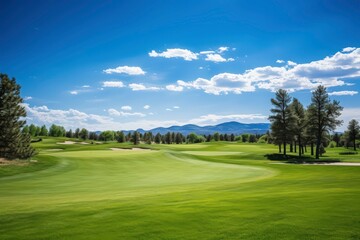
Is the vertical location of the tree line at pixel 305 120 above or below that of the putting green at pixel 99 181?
above

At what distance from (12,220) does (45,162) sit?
2753cm

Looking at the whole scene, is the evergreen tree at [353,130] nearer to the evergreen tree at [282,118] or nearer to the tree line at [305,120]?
the tree line at [305,120]

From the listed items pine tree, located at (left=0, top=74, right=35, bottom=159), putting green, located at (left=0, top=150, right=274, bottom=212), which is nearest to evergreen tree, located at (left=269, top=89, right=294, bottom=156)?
putting green, located at (left=0, top=150, right=274, bottom=212)

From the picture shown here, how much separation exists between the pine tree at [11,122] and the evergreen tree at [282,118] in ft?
160

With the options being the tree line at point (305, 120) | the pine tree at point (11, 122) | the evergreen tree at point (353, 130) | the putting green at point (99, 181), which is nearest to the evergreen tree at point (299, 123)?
the tree line at point (305, 120)

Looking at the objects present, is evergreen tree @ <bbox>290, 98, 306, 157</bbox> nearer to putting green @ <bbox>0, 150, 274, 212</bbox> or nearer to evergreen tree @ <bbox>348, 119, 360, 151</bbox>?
putting green @ <bbox>0, 150, 274, 212</bbox>

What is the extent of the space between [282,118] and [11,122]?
51.8 metres

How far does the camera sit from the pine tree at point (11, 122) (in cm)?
3472

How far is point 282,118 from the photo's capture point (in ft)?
203

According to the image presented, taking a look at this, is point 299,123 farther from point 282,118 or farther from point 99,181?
point 99,181

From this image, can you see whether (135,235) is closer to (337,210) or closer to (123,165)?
(337,210)

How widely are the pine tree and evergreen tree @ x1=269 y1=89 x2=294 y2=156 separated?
4873cm

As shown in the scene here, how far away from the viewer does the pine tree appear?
34719 millimetres

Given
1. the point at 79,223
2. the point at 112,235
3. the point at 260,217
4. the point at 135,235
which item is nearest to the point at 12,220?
the point at 79,223
